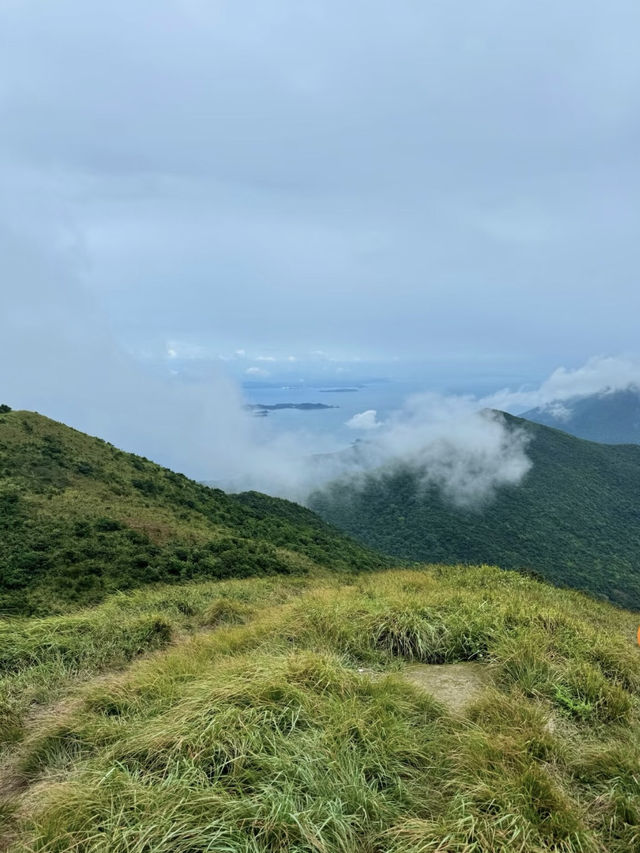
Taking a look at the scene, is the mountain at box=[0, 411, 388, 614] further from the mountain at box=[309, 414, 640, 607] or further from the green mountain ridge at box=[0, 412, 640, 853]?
the mountain at box=[309, 414, 640, 607]

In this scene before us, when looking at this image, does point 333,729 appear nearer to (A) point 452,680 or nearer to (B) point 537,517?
(A) point 452,680

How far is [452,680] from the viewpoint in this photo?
17.8 ft

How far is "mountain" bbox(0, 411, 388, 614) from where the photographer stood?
16984 millimetres

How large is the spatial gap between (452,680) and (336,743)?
7.54ft

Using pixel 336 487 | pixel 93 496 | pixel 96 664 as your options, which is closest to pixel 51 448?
pixel 93 496

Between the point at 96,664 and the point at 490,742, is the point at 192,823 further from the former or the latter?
the point at 96,664

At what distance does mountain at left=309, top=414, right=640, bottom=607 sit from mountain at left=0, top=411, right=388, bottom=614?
6438 cm

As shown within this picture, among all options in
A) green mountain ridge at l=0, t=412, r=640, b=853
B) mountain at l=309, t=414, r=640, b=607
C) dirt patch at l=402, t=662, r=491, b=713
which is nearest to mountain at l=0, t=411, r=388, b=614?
green mountain ridge at l=0, t=412, r=640, b=853

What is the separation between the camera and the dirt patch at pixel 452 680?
4.92 m

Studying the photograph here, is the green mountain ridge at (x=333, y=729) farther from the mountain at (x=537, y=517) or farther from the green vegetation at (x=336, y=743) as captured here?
the mountain at (x=537, y=517)

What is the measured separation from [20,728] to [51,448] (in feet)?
102

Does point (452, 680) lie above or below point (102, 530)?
above

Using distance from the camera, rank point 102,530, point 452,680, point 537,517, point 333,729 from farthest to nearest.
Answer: point 537,517
point 102,530
point 452,680
point 333,729

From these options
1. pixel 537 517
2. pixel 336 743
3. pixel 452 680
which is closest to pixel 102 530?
pixel 452 680
